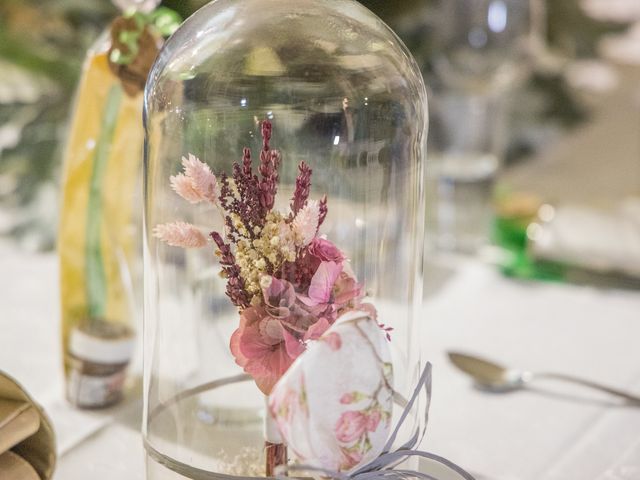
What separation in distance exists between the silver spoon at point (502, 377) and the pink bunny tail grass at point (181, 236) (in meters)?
0.35

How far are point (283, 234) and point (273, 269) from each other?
2 centimetres

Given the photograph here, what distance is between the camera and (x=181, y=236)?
0.48 m

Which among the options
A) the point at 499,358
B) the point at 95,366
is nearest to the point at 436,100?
the point at 499,358

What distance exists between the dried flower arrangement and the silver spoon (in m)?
0.31

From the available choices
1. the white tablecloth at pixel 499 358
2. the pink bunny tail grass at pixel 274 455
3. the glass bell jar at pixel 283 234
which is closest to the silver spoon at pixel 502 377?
the white tablecloth at pixel 499 358

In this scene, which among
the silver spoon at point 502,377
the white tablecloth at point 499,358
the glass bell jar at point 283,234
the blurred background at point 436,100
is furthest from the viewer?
the blurred background at point 436,100

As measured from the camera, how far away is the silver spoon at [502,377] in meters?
0.73

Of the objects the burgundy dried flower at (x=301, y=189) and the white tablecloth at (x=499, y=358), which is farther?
the white tablecloth at (x=499, y=358)

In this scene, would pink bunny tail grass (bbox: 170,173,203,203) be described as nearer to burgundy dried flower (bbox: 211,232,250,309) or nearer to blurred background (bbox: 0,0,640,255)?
burgundy dried flower (bbox: 211,232,250,309)

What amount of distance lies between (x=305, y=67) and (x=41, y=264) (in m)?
0.59

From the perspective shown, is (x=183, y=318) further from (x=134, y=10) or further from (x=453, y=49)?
(x=453, y=49)

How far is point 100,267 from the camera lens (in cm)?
71

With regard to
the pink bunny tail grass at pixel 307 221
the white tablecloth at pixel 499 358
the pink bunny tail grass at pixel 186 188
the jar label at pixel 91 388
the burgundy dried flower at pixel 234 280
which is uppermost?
the pink bunny tail grass at pixel 186 188

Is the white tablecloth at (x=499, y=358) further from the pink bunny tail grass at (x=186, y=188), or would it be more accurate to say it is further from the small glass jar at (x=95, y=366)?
the pink bunny tail grass at (x=186, y=188)
